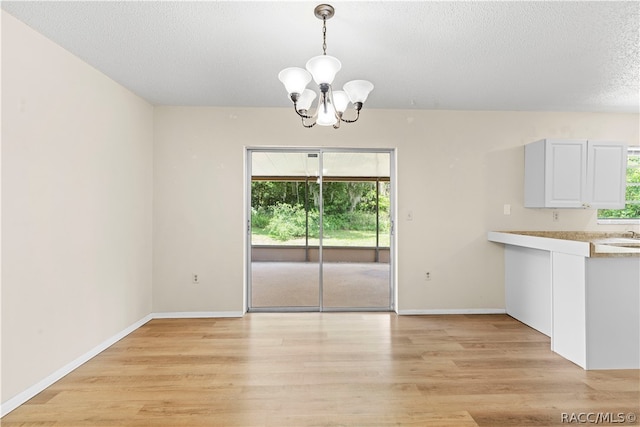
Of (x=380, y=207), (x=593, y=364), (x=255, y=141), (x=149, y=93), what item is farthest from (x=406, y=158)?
(x=149, y=93)

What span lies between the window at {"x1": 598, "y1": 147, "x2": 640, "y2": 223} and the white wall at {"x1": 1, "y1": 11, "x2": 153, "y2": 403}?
18.0 ft

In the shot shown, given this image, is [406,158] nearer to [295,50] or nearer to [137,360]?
[295,50]

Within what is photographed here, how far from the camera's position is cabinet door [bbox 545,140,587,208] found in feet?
12.4

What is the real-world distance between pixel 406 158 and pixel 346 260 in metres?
1.63

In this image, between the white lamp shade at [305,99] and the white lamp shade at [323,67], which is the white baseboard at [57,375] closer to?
the white lamp shade at [305,99]

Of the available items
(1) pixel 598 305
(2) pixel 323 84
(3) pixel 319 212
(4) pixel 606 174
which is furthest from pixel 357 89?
(4) pixel 606 174

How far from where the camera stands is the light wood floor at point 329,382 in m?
2.03

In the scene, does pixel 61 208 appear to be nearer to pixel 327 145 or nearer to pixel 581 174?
pixel 327 145

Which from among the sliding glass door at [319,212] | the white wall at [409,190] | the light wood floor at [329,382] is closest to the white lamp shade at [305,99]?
the white wall at [409,190]

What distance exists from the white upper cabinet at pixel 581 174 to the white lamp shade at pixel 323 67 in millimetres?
Result: 3025

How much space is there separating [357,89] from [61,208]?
2.32 meters

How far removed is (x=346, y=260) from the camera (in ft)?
15.8

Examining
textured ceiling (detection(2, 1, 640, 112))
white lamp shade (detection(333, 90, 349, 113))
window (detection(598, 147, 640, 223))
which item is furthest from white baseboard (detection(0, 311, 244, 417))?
window (detection(598, 147, 640, 223))

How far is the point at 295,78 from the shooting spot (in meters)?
2.09
